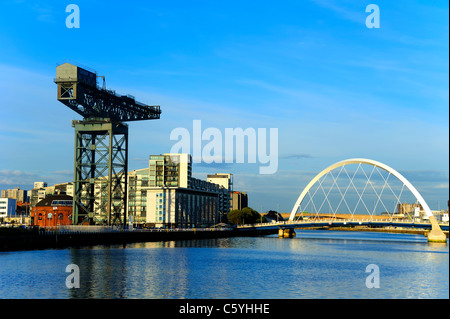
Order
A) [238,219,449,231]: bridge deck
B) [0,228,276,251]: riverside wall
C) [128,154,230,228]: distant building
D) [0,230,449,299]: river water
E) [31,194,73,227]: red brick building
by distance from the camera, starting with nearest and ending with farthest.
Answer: [0,230,449,299]: river water < [0,228,276,251]: riverside wall < [238,219,449,231]: bridge deck < [31,194,73,227]: red brick building < [128,154,230,228]: distant building

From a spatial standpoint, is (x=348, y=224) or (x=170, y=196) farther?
(x=170, y=196)

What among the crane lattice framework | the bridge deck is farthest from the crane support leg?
the bridge deck

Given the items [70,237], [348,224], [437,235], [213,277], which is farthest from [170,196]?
[213,277]

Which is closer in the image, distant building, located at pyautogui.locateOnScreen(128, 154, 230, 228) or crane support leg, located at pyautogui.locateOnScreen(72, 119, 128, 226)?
crane support leg, located at pyautogui.locateOnScreen(72, 119, 128, 226)

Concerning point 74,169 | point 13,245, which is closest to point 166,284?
point 13,245

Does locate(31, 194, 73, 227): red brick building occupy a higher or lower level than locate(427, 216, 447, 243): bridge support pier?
higher

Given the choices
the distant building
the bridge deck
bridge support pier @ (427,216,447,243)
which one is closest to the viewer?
bridge support pier @ (427,216,447,243)

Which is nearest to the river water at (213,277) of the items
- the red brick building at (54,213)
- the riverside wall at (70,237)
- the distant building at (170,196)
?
the riverside wall at (70,237)

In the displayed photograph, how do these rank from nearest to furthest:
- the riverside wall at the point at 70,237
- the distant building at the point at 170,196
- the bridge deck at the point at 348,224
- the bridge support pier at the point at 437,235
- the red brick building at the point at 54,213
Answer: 1. the riverside wall at the point at 70,237
2. the bridge support pier at the point at 437,235
3. the bridge deck at the point at 348,224
4. the red brick building at the point at 54,213
5. the distant building at the point at 170,196

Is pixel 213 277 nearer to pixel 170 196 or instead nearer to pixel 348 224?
pixel 348 224

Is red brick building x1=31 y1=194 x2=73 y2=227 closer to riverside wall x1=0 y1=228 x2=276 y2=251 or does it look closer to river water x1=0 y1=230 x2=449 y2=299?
riverside wall x1=0 y1=228 x2=276 y2=251

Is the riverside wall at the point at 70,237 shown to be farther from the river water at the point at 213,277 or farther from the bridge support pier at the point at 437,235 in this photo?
the bridge support pier at the point at 437,235
